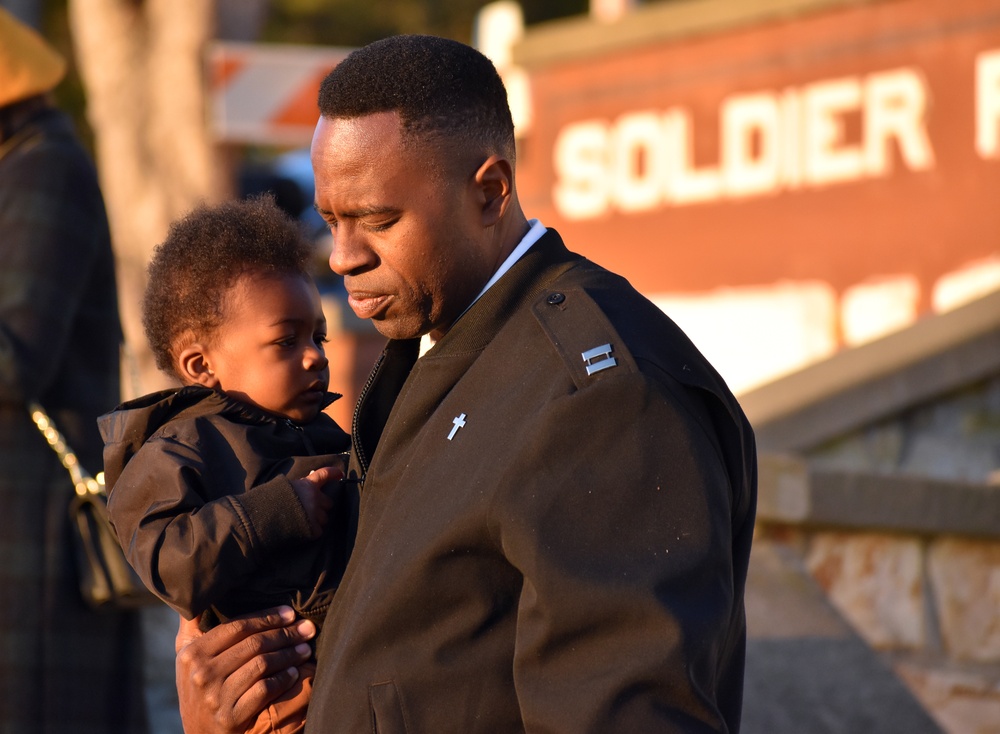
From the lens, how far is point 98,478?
3.92m

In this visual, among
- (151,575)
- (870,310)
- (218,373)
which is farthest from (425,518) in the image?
(870,310)

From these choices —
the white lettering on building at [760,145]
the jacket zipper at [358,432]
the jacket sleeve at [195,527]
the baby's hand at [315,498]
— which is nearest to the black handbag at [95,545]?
the jacket sleeve at [195,527]

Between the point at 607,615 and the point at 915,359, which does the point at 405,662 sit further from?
the point at 915,359

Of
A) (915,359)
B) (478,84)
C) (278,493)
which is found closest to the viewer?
(478,84)

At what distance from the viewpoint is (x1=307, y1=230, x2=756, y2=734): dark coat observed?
177 centimetres

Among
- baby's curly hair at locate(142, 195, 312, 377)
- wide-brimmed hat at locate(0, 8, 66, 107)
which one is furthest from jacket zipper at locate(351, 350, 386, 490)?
wide-brimmed hat at locate(0, 8, 66, 107)

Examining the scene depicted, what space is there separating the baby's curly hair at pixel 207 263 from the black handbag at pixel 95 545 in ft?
3.59

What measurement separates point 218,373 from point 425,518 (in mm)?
945

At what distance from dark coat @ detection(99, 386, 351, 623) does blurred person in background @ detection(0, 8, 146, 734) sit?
128cm

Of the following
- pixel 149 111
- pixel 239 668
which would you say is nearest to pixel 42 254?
pixel 239 668

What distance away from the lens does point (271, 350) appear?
2.71 metres

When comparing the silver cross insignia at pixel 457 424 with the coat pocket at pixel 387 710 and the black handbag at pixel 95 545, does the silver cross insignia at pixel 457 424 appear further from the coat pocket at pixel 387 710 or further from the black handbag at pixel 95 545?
the black handbag at pixel 95 545

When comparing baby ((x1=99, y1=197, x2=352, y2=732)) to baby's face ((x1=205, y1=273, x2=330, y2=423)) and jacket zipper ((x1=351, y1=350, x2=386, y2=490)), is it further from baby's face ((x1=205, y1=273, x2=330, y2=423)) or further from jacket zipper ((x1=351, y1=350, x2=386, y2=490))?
jacket zipper ((x1=351, y1=350, x2=386, y2=490))

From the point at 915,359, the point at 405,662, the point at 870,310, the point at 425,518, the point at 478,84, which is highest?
the point at 478,84
